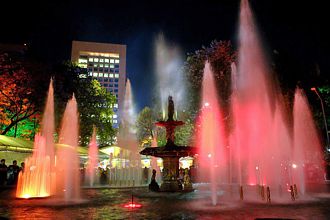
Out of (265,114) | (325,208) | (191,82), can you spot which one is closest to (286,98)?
(265,114)

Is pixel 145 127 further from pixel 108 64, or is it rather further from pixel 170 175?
pixel 108 64

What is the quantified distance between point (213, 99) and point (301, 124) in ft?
28.4

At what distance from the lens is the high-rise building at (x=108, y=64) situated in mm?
134250

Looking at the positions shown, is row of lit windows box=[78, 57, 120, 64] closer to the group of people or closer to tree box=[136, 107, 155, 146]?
tree box=[136, 107, 155, 146]

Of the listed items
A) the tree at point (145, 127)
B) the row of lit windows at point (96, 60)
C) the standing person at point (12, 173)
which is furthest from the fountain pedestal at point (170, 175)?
the row of lit windows at point (96, 60)

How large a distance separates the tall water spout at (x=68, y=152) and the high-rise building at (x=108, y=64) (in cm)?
10109

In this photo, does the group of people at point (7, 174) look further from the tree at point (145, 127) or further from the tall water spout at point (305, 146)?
the tree at point (145, 127)

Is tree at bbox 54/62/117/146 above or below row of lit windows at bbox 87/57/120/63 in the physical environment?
below

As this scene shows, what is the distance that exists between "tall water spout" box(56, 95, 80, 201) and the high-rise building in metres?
101

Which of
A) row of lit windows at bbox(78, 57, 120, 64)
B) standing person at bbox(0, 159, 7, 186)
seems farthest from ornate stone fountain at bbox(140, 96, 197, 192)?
row of lit windows at bbox(78, 57, 120, 64)

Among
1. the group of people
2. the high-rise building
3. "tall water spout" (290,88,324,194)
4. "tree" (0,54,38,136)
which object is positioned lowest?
the group of people

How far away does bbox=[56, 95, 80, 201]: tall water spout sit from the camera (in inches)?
818

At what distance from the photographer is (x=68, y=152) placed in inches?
978

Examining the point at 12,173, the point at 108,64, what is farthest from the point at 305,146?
the point at 108,64
